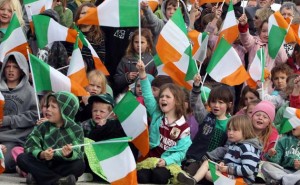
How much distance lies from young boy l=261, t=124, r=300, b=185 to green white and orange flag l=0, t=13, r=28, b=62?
10.2 feet

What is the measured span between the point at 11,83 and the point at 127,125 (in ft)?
4.89

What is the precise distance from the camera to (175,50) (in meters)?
14.4

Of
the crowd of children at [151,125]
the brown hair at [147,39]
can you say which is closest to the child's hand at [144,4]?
the crowd of children at [151,125]

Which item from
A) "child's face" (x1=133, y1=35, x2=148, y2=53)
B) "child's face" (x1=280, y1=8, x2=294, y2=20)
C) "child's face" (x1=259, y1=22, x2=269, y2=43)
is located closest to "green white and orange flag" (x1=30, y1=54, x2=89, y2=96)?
"child's face" (x1=133, y1=35, x2=148, y2=53)

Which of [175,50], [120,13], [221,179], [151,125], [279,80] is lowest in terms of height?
[221,179]

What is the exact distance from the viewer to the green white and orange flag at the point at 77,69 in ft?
45.5

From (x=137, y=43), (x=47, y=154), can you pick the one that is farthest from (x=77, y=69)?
(x=47, y=154)

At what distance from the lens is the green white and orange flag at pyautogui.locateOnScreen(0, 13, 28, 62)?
46.2 ft

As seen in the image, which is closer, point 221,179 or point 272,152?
point 221,179

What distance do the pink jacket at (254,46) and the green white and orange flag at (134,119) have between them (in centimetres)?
348

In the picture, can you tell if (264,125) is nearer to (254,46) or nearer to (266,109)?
(266,109)

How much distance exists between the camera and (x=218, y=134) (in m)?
13.5

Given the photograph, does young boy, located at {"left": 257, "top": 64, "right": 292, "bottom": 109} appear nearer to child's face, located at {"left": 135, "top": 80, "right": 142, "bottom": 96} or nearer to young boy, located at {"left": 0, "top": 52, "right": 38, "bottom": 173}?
child's face, located at {"left": 135, "top": 80, "right": 142, "bottom": 96}

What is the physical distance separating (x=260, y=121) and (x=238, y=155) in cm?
72
